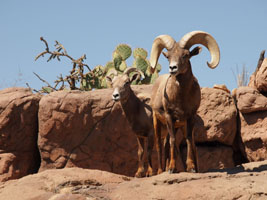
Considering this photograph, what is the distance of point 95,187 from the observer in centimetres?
649

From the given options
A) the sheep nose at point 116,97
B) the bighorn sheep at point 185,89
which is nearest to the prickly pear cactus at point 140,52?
the sheep nose at point 116,97

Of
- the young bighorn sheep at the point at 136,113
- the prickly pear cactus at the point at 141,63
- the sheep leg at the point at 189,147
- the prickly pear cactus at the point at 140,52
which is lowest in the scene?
the sheep leg at the point at 189,147

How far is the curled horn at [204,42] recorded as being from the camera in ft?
23.3

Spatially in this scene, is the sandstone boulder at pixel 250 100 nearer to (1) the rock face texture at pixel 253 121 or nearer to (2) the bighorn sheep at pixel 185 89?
(1) the rock face texture at pixel 253 121

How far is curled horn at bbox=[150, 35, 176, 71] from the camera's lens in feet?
23.6

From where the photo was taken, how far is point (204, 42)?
7.35 meters

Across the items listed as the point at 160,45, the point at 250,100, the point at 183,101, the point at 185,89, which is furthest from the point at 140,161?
the point at 250,100

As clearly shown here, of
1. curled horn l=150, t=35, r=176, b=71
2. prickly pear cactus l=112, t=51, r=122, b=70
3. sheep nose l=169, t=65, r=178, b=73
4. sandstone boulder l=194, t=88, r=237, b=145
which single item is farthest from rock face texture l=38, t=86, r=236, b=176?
sheep nose l=169, t=65, r=178, b=73

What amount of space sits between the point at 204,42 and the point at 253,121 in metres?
4.15

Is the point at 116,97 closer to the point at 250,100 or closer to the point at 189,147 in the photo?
the point at 189,147

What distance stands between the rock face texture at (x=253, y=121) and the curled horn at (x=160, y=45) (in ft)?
12.6

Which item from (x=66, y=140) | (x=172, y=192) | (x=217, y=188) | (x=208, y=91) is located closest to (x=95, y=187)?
(x=172, y=192)

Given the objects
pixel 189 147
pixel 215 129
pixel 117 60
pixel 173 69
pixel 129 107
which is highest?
pixel 117 60

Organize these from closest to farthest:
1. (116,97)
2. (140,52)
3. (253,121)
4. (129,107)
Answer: (116,97), (129,107), (253,121), (140,52)
